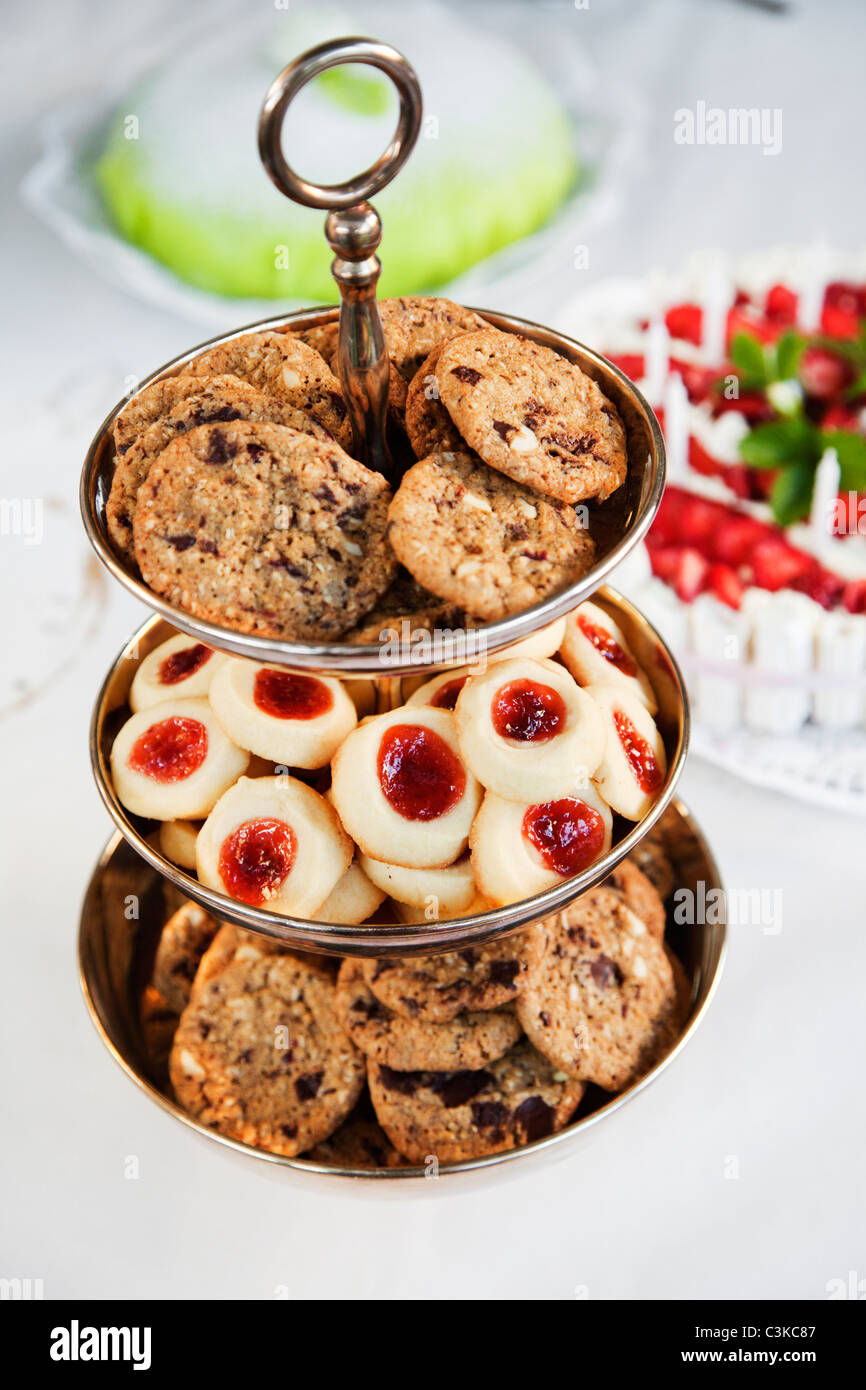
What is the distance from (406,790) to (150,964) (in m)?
0.42

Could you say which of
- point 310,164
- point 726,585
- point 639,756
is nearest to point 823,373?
point 726,585

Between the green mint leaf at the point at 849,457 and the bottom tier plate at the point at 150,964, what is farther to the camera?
the green mint leaf at the point at 849,457

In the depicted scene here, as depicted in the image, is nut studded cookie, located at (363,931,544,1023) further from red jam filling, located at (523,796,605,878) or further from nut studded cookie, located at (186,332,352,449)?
nut studded cookie, located at (186,332,352,449)

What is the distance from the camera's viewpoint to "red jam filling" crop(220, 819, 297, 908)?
0.86m

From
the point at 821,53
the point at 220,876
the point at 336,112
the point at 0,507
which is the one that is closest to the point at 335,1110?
the point at 220,876

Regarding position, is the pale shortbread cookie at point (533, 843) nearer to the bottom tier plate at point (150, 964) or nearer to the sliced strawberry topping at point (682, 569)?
the bottom tier plate at point (150, 964)

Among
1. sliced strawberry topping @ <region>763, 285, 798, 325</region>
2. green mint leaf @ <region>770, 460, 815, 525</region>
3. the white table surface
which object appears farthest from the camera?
sliced strawberry topping @ <region>763, 285, 798, 325</region>

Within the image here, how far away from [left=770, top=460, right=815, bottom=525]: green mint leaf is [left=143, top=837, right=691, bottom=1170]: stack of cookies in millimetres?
574

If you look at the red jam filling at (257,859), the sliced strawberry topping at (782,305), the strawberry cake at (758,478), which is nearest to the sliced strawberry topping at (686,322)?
the strawberry cake at (758,478)

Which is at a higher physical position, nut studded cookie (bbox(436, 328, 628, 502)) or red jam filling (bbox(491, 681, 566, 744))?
nut studded cookie (bbox(436, 328, 628, 502))

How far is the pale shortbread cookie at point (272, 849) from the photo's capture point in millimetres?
863

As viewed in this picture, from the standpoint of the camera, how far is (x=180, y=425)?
2.58ft

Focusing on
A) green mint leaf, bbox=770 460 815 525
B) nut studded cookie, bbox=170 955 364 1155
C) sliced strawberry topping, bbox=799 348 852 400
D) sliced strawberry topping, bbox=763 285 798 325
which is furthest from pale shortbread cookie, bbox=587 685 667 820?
sliced strawberry topping, bbox=763 285 798 325

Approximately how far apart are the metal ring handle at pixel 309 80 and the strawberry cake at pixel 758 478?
746 mm
